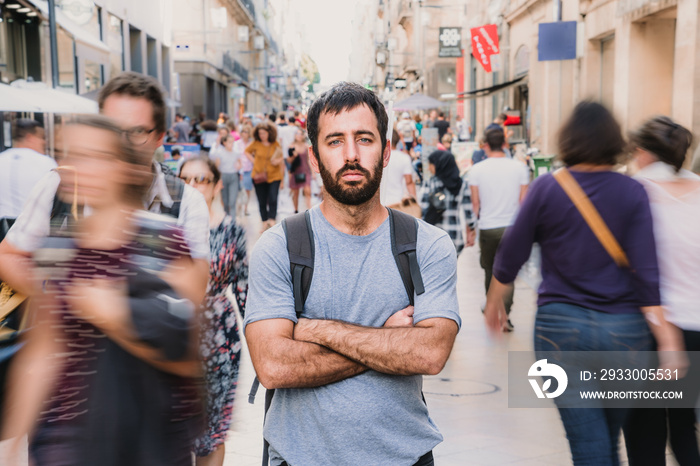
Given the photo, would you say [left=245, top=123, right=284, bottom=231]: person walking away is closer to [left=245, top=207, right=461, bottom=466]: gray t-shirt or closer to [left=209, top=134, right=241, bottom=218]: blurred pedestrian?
[left=209, top=134, right=241, bottom=218]: blurred pedestrian

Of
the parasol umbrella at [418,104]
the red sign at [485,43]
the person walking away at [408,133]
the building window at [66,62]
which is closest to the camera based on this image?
the building window at [66,62]

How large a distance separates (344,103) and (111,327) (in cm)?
94

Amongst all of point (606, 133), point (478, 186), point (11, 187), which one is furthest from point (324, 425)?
point (478, 186)

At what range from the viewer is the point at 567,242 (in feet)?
11.9

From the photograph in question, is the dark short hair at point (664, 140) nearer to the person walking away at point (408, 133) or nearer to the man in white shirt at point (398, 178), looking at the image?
the man in white shirt at point (398, 178)

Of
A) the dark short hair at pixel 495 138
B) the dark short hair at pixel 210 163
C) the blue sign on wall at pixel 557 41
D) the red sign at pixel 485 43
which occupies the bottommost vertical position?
the dark short hair at pixel 210 163

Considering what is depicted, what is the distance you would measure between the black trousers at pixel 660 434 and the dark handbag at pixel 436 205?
199 inches

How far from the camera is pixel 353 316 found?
2473 millimetres

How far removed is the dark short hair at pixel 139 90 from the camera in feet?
10.5

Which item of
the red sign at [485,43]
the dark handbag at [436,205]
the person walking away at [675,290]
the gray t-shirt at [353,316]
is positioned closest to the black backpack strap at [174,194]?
the gray t-shirt at [353,316]

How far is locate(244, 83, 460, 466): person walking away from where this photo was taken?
2.38 meters

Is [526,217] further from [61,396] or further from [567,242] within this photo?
[61,396]

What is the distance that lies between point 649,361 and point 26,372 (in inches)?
96.8

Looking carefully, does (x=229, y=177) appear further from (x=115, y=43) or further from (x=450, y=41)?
(x=450, y=41)
